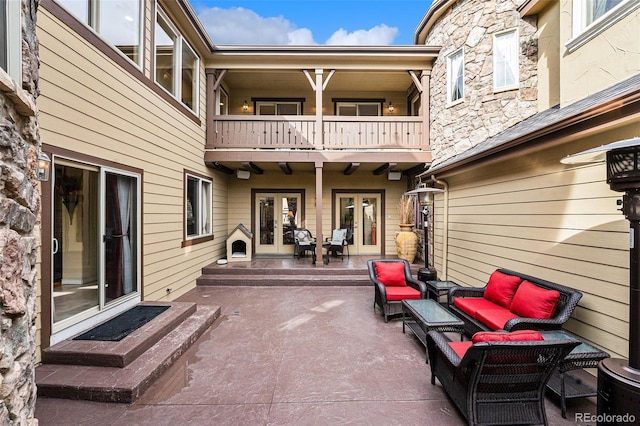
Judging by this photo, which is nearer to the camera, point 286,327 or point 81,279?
point 81,279

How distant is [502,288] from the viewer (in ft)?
12.2

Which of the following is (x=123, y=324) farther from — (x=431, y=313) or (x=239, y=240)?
(x=239, y=240)

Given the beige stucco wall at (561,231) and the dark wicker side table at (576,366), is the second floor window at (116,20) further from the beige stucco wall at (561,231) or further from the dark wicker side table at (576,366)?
the dark wicker side table at (576,366)

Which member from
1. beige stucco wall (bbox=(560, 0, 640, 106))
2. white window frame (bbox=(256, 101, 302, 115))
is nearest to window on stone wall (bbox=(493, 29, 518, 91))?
beige stucco wall (bbox=(560, 0, 640, 106))

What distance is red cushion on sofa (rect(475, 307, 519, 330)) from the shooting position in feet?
10.4

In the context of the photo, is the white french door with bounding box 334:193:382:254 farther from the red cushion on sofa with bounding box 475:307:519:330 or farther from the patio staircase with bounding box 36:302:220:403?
the patio staircase with bounding box 36:302:220:403

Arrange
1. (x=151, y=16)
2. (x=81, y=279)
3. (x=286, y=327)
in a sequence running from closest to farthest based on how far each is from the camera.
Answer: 1. (x=81, y=279)
2. (x=286, y=327)
3. (x=151, y=16)

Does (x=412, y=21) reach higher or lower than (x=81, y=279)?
higher

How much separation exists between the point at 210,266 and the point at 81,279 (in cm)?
340

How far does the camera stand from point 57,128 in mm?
3100

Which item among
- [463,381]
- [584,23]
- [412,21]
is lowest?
[463,381]

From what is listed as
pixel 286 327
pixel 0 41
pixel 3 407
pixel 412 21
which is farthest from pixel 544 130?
pixel 412 21

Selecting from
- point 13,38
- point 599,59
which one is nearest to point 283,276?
point 13,38

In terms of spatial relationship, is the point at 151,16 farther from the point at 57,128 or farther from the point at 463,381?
the point at 463,381
